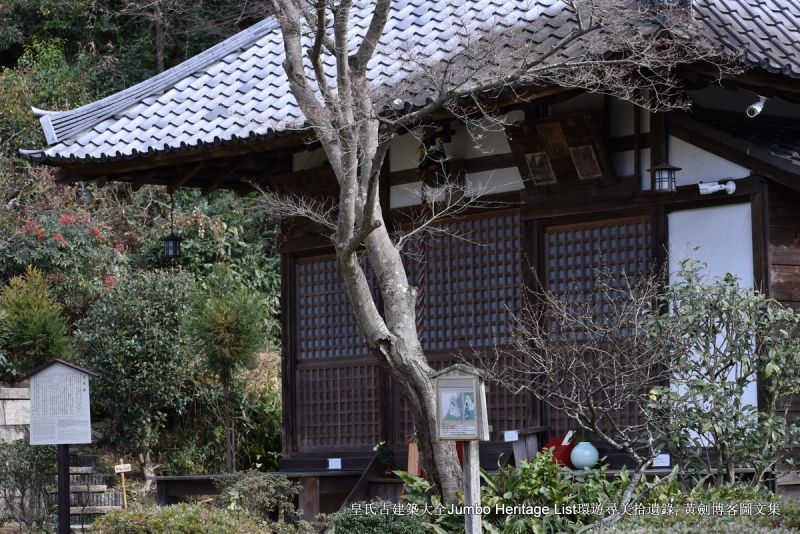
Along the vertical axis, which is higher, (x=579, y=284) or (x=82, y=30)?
(x=82, y=30)

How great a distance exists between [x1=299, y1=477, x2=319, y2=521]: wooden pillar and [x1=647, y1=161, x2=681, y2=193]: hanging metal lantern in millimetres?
4262

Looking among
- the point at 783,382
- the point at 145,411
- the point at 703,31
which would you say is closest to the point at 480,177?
the point at 703,31

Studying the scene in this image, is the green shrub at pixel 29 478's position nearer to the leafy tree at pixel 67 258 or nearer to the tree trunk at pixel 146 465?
the tree trunk at pixel 146 465

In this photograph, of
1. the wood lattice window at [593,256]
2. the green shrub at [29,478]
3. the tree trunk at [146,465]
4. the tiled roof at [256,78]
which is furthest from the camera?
the tree trunk at [146,465]

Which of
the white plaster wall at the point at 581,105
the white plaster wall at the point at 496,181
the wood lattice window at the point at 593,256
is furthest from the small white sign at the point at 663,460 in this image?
the white plaster wall at the point at 581,105

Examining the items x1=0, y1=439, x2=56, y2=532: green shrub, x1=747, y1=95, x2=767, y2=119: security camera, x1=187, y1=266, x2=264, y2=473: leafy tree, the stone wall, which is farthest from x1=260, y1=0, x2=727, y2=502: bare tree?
the stone wall

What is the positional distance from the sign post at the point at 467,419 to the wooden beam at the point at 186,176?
189 inches

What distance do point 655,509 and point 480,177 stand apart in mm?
4130

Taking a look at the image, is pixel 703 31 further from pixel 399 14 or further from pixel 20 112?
pixel 20 112

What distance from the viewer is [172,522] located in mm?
6852

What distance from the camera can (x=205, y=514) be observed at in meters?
7.03

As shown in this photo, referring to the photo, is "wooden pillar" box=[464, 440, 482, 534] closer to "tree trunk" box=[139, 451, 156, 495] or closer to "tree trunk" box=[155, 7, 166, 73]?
"tree trunk" box=[139, 451, 156, 495]

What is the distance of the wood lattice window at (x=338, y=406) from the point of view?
417 inches

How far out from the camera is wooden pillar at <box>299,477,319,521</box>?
9523mm
